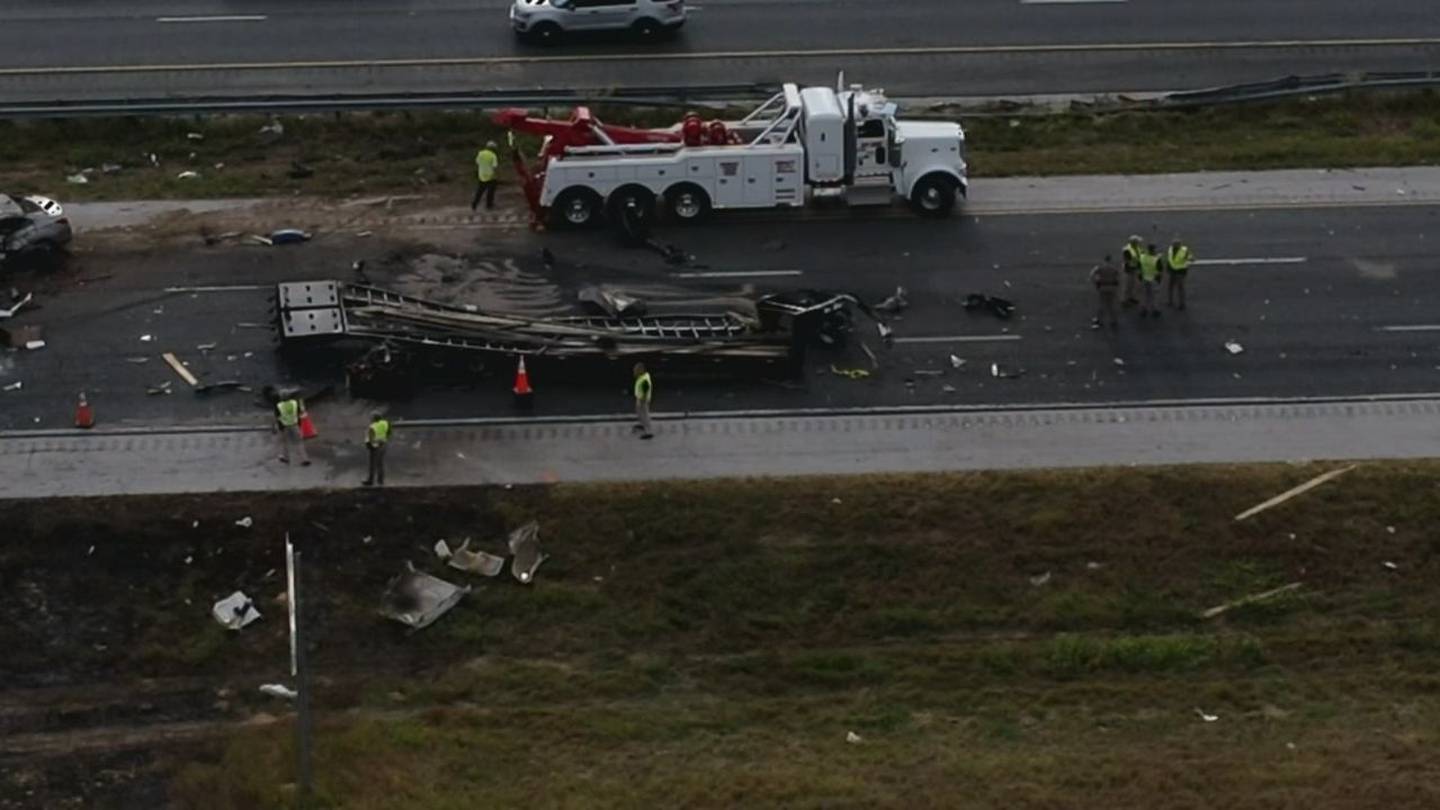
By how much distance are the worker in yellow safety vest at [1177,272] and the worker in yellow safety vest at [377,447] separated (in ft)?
42.0

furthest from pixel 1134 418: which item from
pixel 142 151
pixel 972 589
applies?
pixel 142 151

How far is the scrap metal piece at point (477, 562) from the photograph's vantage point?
2795 cm

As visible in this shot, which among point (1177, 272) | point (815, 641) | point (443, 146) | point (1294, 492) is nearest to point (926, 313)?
point (1177, 272)

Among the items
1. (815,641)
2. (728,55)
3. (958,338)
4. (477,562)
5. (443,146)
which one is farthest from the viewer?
(728,55)

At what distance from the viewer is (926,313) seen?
34.6 meters

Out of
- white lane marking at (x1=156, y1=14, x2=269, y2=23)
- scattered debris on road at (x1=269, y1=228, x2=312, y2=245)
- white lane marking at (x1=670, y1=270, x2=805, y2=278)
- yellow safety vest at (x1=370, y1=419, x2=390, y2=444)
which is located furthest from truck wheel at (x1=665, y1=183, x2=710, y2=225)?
white lane marking at (x1=156, y1=14, x2=269, y2=23)

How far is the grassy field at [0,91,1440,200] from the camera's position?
39438 mm

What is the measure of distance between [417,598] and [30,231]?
12392 mm

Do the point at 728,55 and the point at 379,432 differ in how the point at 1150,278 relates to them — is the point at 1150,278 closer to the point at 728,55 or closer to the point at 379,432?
the point at 379,432

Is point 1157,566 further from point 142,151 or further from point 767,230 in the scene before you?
point 142,151

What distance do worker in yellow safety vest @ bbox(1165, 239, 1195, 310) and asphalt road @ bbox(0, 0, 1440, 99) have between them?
29.8 ft

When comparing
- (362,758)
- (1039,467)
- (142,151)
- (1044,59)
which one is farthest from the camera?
(1044,59)

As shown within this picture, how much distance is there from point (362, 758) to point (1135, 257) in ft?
52.1

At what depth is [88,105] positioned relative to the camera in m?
41.0
